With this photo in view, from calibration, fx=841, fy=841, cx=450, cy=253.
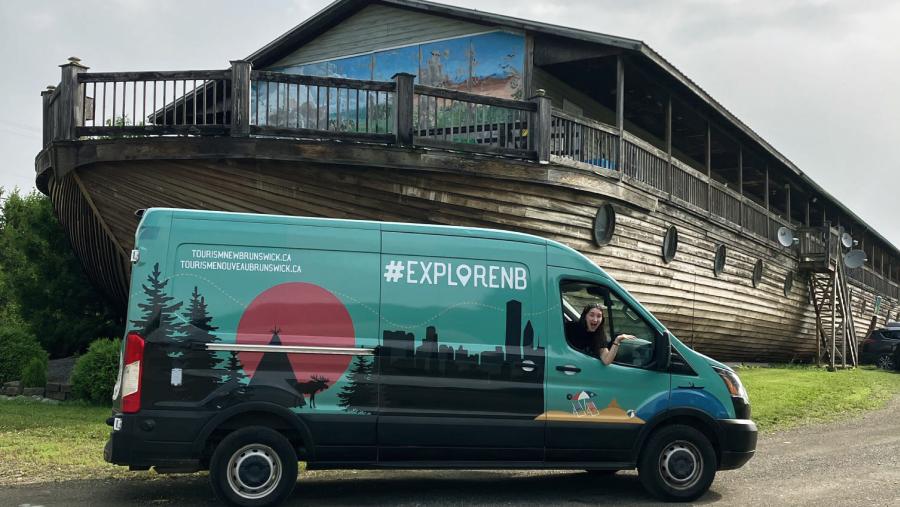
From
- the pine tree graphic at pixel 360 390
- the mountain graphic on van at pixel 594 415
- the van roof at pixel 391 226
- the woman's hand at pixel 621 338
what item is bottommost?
the mountain graphic on van at pixel 594 415

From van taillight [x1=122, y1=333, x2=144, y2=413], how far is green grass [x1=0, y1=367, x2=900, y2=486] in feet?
5.87

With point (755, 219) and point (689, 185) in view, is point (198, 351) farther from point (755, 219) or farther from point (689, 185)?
point (755, 219)

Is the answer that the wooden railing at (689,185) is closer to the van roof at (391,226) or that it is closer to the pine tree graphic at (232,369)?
the van roof at (391,226)

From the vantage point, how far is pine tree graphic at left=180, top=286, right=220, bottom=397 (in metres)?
6.23

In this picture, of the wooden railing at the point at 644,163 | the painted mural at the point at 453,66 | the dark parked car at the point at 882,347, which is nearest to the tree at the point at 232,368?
the painted mural at the point at 453,66

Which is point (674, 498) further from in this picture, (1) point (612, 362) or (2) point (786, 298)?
(2) point (786, 298)

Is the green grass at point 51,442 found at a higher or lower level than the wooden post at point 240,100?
lower

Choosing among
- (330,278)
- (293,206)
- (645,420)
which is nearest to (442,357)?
(330,278)

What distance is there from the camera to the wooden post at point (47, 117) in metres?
12.3

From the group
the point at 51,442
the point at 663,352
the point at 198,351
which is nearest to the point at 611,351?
the point at 663,352

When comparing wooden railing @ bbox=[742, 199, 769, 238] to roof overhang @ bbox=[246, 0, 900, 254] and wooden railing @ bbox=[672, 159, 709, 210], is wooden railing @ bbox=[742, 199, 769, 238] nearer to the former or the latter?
roof overhang @ bbox=[246, 0, 900, 254]

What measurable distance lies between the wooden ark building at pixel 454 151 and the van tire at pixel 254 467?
534cm

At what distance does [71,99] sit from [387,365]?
7192 millimetres

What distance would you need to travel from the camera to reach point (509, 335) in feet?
22.4
